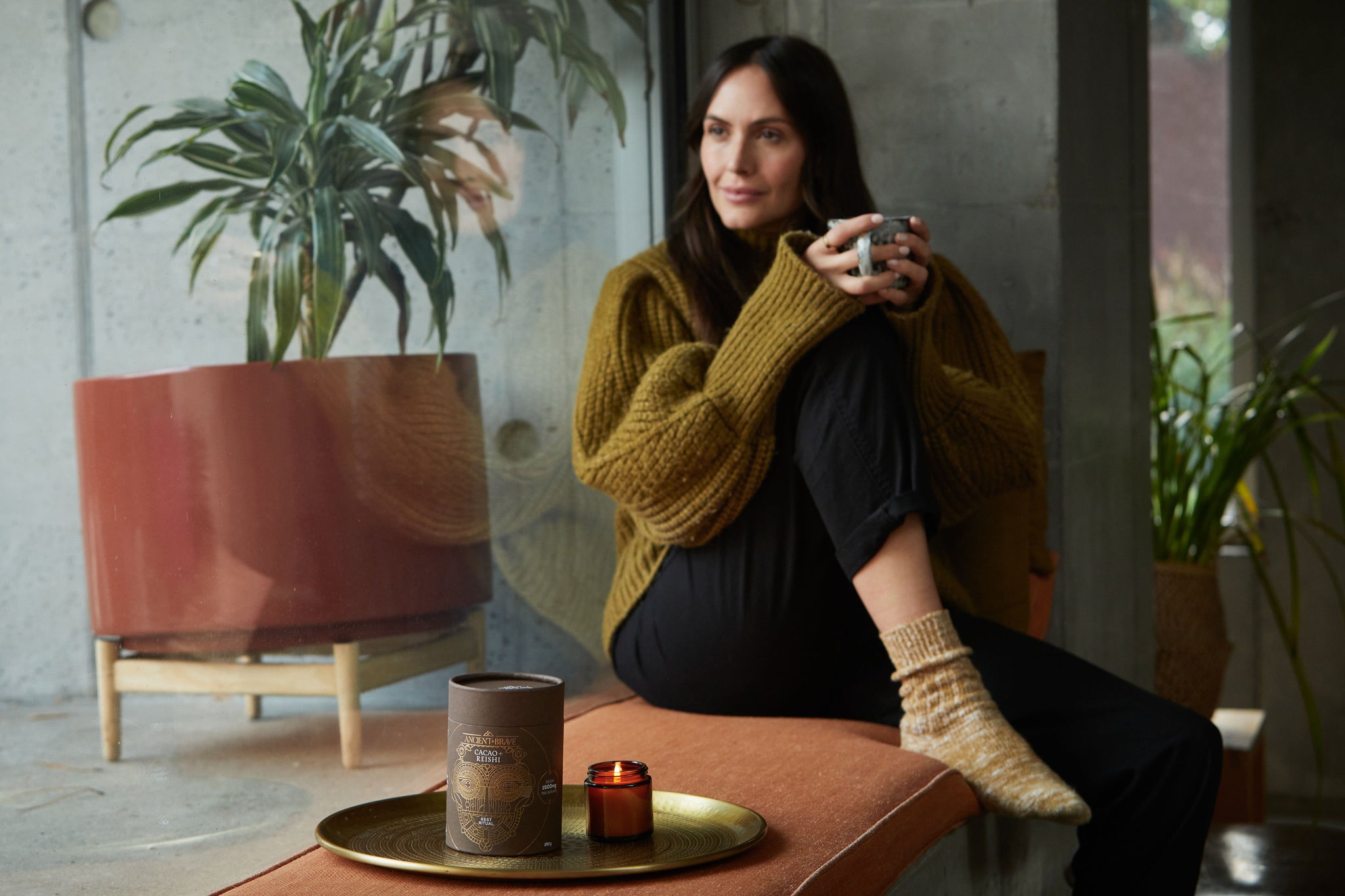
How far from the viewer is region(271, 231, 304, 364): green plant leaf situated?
138 centimetres

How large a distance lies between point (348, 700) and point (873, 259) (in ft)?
2.56

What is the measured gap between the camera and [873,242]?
1.48m

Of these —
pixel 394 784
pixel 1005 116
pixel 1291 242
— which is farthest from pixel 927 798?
pixel 1291 242

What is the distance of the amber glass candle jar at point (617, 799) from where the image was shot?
992 mm

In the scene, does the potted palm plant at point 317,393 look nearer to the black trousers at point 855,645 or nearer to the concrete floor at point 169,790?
the concrete floor at point 169,790

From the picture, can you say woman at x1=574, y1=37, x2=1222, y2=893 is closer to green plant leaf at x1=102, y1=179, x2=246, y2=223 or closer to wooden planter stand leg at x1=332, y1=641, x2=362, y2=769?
wooden planter stand leg at x1=332, y1=641, x2=362, y2=769

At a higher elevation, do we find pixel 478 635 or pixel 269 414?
pixel 269 414

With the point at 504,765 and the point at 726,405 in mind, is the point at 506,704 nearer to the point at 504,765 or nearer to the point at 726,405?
the point at 504,765

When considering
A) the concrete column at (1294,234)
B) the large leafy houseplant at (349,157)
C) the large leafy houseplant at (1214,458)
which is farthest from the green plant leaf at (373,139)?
the concrete column at (1294,234)

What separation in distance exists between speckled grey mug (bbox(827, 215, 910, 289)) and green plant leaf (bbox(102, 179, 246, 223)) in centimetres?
66

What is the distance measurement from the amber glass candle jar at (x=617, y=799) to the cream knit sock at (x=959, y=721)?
0.47 metres

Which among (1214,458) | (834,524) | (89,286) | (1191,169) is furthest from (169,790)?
(1191,169)

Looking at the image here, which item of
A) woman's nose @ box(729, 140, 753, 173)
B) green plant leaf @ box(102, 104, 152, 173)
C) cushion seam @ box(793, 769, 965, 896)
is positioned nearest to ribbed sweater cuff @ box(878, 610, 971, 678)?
cushion seam @ box(793, 769, 965, 896)

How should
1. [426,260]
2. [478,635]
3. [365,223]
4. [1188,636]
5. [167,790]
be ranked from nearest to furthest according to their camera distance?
1. [167,790]
2. [365,223]
3. [426,260]
4. [478,635]
5. [1188,636]
